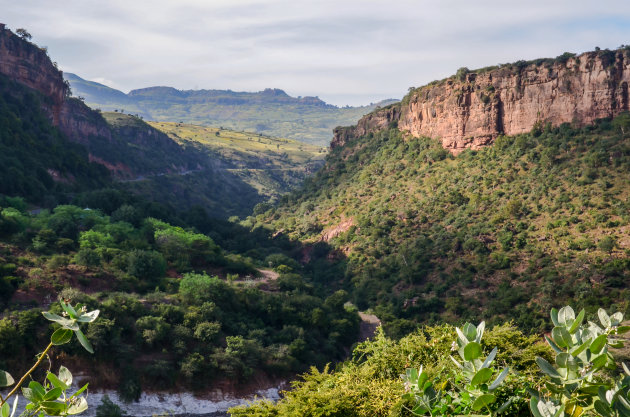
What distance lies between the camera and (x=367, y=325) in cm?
3881

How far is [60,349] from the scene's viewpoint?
75.6ft

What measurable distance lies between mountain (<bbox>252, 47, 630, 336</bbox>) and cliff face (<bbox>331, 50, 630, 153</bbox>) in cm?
15

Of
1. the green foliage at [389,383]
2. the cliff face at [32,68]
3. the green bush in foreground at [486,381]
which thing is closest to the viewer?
the green bush in foreground at [486,381]

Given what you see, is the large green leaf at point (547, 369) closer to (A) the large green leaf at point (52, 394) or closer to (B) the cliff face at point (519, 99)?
(A) the large green leaf at point (52, 394)

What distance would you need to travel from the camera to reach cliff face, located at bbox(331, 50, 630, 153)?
45188mm

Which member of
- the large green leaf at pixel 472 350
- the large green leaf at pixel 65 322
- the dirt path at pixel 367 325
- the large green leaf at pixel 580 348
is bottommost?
the dirt path at pixel 367 325

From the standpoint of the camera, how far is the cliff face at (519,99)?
4519 cm

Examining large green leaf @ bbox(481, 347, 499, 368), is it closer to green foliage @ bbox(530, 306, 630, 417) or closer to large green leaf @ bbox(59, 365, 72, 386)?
green foliage @ bbox(530, 306, 630, 417)

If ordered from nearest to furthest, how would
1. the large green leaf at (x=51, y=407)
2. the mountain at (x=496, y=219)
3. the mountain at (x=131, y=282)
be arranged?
the large green leaf at (x=51, y=407) → the mountain at (x=131, y=282) → the mountain at (x=496, y=219)

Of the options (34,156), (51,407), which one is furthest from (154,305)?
(34,156)

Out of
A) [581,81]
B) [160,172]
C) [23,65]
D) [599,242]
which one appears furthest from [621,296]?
[160,172]

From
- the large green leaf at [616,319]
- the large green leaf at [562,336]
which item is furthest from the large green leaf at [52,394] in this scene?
the large green leaf at [616,319]

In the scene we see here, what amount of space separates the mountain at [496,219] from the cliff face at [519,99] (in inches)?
5.8

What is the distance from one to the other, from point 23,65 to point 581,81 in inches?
2772
